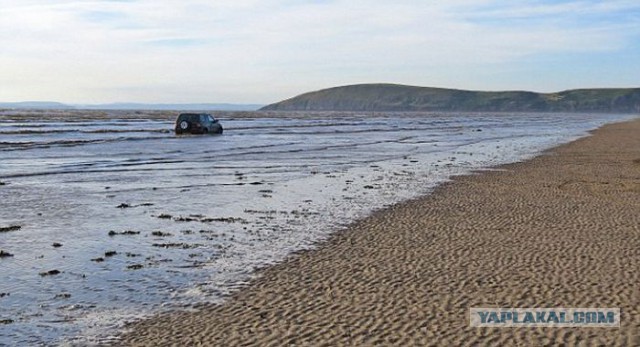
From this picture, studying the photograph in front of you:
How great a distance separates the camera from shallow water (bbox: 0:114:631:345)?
867 centimetres

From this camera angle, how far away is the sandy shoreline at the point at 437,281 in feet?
24.5

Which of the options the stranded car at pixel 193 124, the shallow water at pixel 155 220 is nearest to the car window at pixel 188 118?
the stranded car at pixel 193 124

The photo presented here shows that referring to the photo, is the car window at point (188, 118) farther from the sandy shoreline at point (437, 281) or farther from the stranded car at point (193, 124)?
the sandy shoreline at point (437, 281)

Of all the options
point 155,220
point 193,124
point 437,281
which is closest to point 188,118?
point 193,124

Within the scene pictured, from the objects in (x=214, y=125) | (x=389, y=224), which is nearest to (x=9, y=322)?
(x=389, y=224)

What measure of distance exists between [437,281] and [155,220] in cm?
739

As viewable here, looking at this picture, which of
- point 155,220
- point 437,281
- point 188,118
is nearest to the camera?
point 437,281

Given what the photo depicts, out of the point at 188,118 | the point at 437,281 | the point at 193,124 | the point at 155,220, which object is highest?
the point at 188,118

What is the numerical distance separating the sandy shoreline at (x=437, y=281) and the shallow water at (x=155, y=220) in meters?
0.81

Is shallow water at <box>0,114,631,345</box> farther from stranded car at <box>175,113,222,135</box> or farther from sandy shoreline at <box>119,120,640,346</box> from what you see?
stranded car at <box>175,113,222,135</box>

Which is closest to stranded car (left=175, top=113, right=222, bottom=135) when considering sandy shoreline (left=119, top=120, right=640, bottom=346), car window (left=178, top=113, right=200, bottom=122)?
car window (left=178, top=113, right=200, bottom=122)

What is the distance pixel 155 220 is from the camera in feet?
48.0

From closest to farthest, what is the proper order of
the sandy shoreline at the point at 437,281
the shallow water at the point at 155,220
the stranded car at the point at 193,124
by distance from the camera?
the sandy shoreline at the point at 437,281, the shallow water at the point at 155,220, the stranded car at the point at 193,124

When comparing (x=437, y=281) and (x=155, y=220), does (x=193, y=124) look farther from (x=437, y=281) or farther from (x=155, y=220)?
(x=437, y=281)
